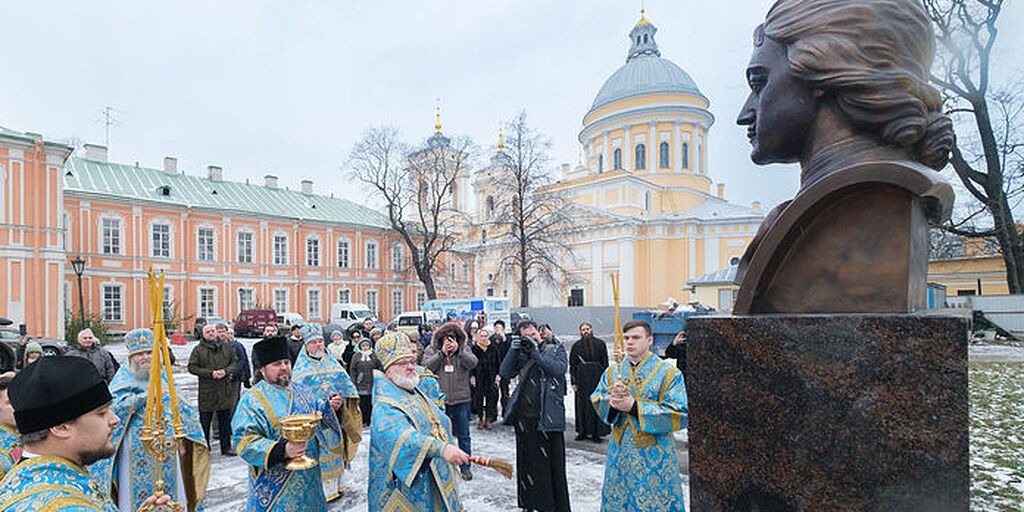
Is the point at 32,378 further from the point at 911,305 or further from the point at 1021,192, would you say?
the point at 1021,192

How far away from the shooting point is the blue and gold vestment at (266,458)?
143 inches

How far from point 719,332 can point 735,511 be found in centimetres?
74

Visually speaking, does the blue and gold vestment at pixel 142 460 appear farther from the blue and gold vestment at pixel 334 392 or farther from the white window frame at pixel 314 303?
the white window frame at pixel 314 303

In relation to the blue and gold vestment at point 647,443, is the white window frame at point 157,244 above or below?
above

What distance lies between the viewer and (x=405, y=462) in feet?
10.7

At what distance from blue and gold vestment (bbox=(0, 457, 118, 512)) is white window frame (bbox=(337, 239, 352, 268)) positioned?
3918cm

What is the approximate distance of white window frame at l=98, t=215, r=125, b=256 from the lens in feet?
100

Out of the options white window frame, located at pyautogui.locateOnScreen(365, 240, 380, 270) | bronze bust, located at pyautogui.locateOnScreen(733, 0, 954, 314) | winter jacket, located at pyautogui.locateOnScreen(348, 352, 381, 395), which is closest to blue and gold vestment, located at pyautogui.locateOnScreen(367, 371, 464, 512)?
bronze bust, located at pyautogui.locateOnScreen(733, 0, 954, 314)

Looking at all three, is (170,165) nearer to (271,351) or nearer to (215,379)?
(215,379)

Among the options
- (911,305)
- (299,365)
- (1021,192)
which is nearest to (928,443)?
(911,305)

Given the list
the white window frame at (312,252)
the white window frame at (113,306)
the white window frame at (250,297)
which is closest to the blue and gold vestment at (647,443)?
the white window frame at (113,306)

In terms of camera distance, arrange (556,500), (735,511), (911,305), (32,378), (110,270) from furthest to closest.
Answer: (110,270), (556,500), (735,511), (911,305), (32,378)

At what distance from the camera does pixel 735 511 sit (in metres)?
Answer: 2.38

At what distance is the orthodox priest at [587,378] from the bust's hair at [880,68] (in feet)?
20.4
